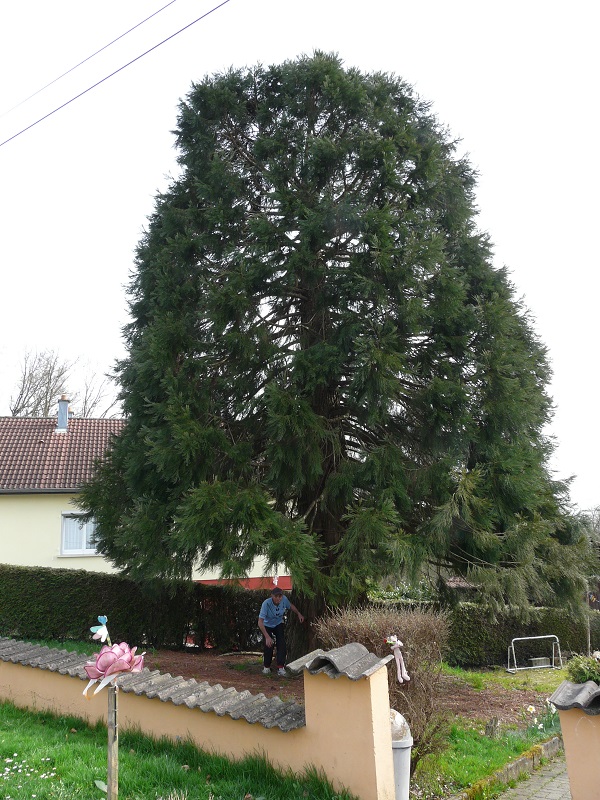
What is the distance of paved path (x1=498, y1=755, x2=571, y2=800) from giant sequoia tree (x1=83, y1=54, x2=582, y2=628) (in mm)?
2612

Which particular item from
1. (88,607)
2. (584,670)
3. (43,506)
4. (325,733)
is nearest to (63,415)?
(43,506)

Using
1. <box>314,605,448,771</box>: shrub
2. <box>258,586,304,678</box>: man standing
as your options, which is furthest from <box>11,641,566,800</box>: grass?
<box>258,586,304,678</box>: man standing

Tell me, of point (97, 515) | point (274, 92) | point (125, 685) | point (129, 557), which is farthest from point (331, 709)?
point (274, 92)

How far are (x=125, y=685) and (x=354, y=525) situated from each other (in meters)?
3.66

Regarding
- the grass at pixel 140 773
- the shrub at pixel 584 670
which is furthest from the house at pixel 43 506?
the shrub at pixel 584 670

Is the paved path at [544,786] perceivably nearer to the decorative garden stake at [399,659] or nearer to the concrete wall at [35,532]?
the decorative garden stake at [399,659]

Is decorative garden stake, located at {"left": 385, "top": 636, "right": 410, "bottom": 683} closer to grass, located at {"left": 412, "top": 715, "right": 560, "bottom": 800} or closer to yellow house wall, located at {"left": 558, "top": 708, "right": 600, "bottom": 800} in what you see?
grass, located at {"left": 412, "top": 715, "right": 560, "bottom": 800}

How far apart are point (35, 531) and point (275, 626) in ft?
42.2

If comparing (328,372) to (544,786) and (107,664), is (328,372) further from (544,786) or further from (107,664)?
(107,664)

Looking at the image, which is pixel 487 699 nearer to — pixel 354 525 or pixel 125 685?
pixel 354 525

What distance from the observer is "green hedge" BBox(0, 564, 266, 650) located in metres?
12.3

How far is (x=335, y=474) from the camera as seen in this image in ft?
31.7

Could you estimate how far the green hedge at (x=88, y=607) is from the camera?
1234 cm

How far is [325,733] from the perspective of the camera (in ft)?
15.6
